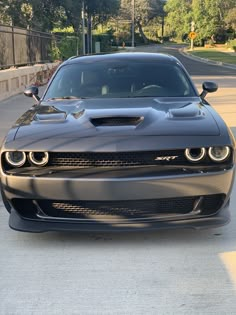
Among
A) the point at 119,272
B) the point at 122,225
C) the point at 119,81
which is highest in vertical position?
the point at 119,81

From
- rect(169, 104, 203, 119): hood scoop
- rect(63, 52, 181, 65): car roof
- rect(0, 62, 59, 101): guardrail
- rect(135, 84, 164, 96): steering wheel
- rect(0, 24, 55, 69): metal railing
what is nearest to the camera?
rect(169, 104, 203, 119): hood scoop

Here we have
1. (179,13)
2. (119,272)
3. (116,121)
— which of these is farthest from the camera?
(179,13)

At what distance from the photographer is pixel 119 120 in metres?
4.10

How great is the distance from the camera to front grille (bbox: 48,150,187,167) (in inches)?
148

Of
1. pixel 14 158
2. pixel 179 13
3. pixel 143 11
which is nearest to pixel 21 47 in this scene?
pixel 14 158

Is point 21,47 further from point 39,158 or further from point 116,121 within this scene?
point 39,158

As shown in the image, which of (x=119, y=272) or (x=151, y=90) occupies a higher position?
(x=151, y=90)

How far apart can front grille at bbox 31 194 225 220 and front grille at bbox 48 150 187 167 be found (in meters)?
0.28

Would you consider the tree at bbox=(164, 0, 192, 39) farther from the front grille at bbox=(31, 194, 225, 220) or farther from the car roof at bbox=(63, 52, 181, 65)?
the front grille at bbox=(31, 194, 225, 220)

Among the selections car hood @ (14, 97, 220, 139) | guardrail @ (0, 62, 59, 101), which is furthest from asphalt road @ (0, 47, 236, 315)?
guardrail @ (0, 62, 59, 101)

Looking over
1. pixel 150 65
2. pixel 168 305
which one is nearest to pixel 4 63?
pixel 150 65

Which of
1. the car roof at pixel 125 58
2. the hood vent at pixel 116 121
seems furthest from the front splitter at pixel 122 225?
the car roof at pixel 125 58

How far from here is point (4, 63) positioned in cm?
1614

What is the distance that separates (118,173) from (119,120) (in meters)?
0.58
